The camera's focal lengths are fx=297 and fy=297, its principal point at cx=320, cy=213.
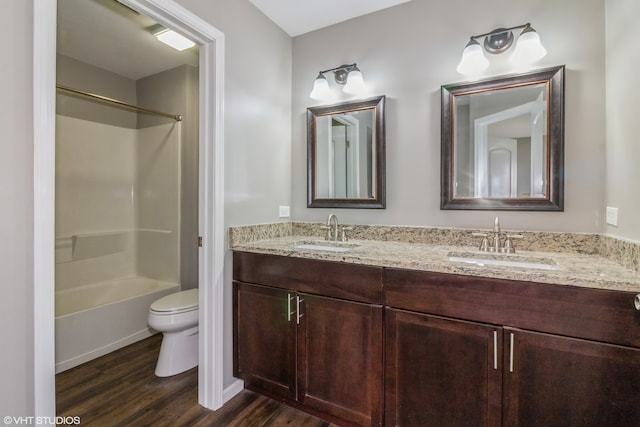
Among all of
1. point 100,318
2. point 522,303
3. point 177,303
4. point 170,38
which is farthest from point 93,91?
point 522,303

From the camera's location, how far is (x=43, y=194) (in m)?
1.08

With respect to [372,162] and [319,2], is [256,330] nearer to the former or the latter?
[372,162]

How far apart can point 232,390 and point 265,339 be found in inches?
16.9

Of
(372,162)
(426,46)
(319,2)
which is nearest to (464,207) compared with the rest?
(372,162)

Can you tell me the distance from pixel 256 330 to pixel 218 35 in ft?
5.61

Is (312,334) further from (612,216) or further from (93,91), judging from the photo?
(93,91)

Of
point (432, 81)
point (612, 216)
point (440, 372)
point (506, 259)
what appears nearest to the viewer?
point (440, 372)

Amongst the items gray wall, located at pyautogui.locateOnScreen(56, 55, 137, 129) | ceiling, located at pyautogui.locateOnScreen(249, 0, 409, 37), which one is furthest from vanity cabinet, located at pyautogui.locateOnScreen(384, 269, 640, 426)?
gray wall, located at pyautogui.locateOnScreen(56, 55, 137, 129)

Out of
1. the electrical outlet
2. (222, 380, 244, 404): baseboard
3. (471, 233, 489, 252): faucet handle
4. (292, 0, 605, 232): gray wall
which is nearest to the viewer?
(292, 0, 605, 232): gray wall

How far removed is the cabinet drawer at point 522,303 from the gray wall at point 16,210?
1393mm

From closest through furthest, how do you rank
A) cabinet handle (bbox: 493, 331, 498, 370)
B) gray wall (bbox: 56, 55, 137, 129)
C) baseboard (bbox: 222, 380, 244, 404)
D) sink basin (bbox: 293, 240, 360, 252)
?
cabinet handle (bbox: 493, 331, 498, 370), baseboard (bbox: 222, 380, 244, 404), sink basin (bbox: 293, 240, 360, 252), gray wall (bbox: 56, 55, 137, 129)

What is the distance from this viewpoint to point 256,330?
1740mm

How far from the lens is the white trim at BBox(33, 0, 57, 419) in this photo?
3.45 feet

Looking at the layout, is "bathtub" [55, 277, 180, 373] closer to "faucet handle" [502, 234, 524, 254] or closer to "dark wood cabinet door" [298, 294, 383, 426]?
"dark wood cabinet door" [298, 294, 383, 426]
